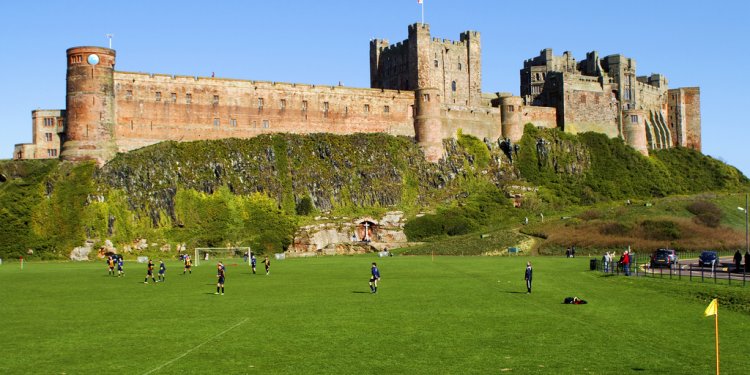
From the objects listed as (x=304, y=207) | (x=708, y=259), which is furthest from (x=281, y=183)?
(x=708, y=259)

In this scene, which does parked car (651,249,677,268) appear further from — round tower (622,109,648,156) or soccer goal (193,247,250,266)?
round tower (622,109,648,156)

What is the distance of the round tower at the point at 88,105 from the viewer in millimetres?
93875

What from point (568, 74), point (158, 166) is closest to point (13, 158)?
point (158, 166)

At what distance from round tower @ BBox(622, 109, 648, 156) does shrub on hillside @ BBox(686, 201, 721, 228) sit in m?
27.2

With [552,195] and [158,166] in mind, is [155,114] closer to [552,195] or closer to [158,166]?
[158,166]

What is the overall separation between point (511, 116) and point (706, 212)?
31.2 metres

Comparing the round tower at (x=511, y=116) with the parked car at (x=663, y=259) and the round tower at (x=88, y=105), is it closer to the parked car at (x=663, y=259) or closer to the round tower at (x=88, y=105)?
the round tower at (x=88, y=105)

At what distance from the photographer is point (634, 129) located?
13000cm

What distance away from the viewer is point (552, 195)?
112 m

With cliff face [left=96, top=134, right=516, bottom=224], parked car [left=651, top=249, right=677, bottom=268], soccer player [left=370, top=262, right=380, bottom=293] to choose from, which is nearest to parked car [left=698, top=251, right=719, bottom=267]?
parked car [left=651, top=249, right=677, bottom=268]

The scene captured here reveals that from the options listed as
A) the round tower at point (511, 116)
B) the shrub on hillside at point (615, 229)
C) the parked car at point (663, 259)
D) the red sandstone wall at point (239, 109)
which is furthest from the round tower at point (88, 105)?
the parked car at point (663, 259)

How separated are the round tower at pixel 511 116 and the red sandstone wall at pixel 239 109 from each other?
1433 centimetres

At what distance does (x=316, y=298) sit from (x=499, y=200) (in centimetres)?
6875

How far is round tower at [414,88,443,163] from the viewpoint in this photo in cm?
11269
